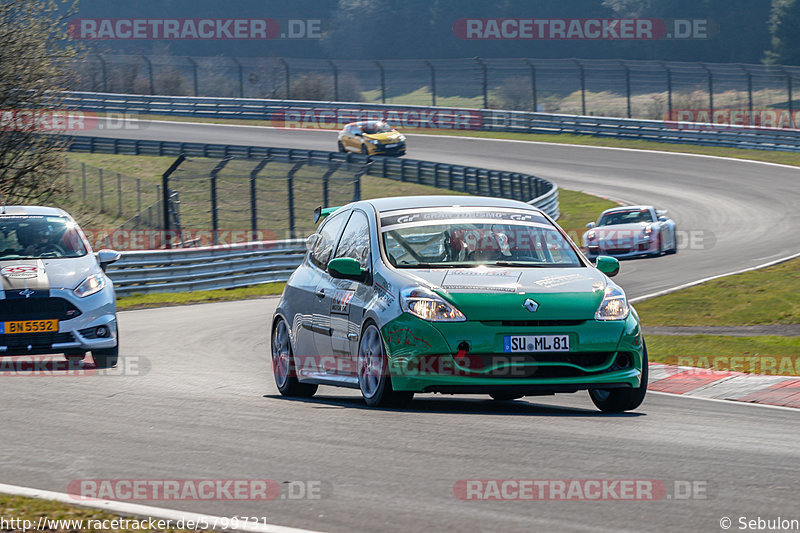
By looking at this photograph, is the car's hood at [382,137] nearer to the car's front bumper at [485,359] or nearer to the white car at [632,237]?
the white car at [632,237]

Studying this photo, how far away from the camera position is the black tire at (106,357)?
1191 centimetres

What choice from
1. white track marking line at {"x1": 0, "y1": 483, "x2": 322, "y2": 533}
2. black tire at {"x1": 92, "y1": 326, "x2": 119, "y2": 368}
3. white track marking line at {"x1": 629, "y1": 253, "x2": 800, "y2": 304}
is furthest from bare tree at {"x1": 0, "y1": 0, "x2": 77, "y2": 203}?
white track marking line at {"x1": 0, "y1": 483, "x2": 322, "y2": 533}

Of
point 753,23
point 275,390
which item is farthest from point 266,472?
point 753,23

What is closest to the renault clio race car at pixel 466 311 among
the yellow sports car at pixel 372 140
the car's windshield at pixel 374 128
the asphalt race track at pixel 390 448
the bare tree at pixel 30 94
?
the asphalt race track at pixel 390 448

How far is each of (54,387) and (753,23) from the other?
71.3m

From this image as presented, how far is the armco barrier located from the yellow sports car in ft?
63.5

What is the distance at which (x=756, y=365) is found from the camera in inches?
436

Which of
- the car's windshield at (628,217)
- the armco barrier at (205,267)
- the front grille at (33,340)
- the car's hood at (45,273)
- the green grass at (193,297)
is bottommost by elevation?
the green grass at (193,297)

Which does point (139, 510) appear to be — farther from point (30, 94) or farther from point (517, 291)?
point (30, 94)

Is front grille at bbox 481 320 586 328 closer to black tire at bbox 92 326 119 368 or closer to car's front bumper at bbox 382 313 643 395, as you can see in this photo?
car's front bumper at bbox 382 313 643 395

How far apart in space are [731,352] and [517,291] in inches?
217

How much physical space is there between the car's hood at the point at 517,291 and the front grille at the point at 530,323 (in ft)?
0.09

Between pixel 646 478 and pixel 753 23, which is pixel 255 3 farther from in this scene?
pixel 646 478

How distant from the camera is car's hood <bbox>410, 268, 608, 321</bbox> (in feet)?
24.7
